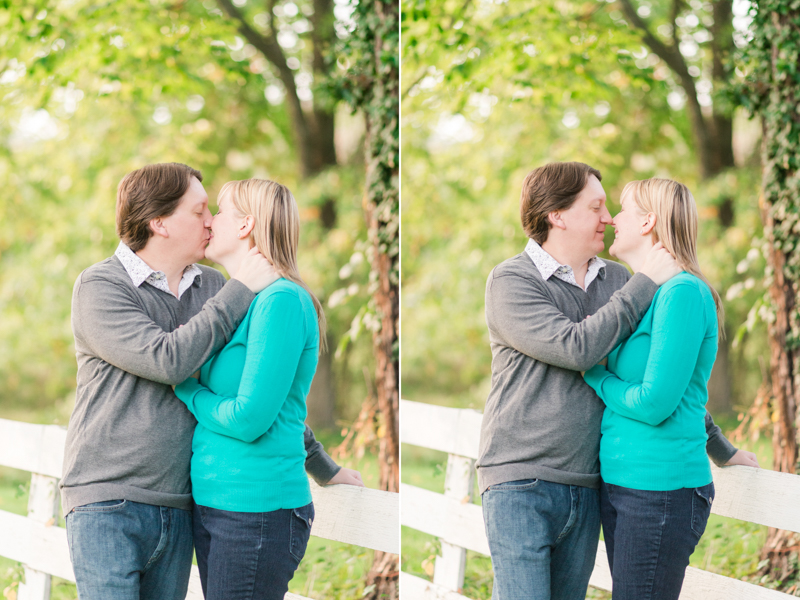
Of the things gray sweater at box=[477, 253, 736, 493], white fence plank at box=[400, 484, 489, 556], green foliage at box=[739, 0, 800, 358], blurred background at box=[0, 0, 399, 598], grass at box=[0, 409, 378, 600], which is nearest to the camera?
gray sweater at box=[477, 253, 736, 493]

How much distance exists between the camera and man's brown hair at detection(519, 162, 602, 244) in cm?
171

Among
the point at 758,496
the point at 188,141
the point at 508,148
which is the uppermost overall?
the point at 508,148

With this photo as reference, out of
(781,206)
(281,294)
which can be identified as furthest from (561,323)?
(781,206)

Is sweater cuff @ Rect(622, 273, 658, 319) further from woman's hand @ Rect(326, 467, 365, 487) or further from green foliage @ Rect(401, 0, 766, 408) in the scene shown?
green foliage @ Rect(401, 0, 766, 408)

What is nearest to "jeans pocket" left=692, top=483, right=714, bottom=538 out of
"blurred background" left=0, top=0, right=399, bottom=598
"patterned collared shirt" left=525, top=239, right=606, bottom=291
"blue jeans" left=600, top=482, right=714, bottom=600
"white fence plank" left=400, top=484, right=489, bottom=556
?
"blue jeans" left=600, top=482, right=714, bottom=600

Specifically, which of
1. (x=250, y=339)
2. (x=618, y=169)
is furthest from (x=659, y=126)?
(x=250, y=339)

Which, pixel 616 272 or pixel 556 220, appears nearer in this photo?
pixel 556 220

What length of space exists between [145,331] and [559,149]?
472 cm

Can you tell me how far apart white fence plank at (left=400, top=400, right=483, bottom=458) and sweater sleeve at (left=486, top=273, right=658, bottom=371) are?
856mm

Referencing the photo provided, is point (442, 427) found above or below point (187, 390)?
below

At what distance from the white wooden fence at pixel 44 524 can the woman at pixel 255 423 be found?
589 millimetres

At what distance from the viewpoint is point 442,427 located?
2.65 m

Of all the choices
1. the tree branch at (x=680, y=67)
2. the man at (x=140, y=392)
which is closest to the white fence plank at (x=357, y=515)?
the man at (x=140, y=392)

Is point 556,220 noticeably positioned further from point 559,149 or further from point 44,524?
point 559,149
